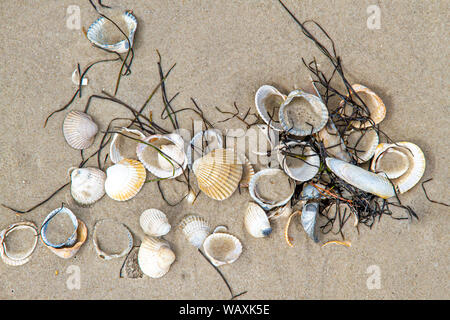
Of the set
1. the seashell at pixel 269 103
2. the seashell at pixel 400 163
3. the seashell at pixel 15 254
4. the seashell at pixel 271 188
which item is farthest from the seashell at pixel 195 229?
the seashell at pixel 400 163

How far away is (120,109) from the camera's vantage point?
326 cm

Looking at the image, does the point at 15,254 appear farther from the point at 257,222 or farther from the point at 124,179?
the point at 257,222

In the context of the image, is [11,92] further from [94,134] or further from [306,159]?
[306,159]

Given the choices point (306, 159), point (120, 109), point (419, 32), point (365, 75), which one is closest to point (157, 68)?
point (120, 109)

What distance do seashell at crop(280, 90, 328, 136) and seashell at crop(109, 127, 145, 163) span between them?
4.12 ft

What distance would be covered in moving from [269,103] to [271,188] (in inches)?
29.5

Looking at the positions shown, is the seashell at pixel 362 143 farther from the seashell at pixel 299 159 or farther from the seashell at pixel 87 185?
the seashell at pixel 87 185

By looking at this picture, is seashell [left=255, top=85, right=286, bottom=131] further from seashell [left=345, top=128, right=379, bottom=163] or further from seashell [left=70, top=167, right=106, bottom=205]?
seashell [left=70, top=167, right=106, bottom=205]

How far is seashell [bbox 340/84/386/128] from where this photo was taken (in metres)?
3.13

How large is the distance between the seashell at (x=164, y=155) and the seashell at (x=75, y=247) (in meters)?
0.77

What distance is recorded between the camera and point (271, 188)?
3154mm

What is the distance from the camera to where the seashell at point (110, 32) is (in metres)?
3.18

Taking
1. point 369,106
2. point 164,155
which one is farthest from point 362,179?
point 164,155

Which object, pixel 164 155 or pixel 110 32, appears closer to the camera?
pixel 164 155
